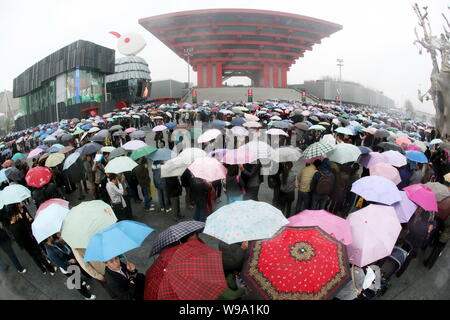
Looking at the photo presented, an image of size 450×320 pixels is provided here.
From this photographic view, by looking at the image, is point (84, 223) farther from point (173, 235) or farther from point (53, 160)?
point (53, 160)

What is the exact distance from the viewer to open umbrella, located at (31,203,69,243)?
3409 millimetres

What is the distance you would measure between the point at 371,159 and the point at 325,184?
189 cm

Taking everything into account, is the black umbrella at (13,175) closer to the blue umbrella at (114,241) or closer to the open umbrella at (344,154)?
the blue umbrella at (114,241)

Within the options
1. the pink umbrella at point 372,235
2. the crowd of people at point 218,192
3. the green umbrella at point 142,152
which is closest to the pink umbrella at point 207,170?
the crowd of people at point 218,192

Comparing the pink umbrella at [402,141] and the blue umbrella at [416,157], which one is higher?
the pink umbrella at [402,141]

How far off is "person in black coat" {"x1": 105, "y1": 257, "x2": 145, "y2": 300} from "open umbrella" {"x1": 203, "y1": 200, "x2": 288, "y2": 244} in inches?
41.6

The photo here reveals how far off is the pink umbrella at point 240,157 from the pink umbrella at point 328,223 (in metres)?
1.77

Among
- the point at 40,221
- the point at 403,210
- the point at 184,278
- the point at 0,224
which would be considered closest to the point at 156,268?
the point at 184,278

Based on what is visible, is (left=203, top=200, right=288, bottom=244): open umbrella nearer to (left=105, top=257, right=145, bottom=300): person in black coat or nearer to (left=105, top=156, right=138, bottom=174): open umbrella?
(left=105, top=257, right=145, bottom=300): person in black coat

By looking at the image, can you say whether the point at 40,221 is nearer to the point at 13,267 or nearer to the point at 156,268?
the point at 156,268

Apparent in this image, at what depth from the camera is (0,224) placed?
4.31m

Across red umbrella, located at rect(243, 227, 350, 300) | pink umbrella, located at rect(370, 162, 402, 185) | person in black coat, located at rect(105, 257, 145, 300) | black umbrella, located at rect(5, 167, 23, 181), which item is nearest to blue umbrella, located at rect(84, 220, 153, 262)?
person in black coat, located at rect(105, 257, 145, 300)

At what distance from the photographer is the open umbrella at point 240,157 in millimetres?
4998
